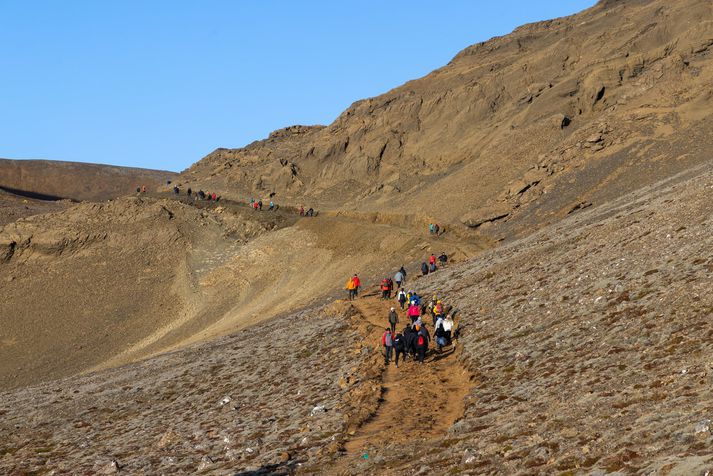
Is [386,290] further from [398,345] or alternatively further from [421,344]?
[421,344]

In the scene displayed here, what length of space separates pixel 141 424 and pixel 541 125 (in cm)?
5663

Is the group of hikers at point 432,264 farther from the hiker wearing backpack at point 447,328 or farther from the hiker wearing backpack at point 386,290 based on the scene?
the hiker wearing backpack at point 447,328

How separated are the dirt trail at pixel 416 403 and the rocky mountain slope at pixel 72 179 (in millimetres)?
150464

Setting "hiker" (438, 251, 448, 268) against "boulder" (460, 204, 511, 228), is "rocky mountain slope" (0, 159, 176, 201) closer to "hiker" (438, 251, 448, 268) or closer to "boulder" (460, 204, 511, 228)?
"boulder" (460, 204, 511, 228)

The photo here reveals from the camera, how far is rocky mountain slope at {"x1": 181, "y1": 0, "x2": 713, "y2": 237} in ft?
215

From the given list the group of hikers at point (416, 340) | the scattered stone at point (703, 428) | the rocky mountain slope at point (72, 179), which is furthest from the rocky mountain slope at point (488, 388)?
the rocky mountain slope at point (72, 179)

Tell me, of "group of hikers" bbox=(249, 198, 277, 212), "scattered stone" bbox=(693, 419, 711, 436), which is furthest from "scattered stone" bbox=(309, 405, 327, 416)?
"group of hikers" bbox=(249, 198, 277, 212)

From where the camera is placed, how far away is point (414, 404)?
87.4 feet

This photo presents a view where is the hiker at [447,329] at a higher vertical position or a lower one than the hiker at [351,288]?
lower

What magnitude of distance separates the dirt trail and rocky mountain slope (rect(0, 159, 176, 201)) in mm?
150464

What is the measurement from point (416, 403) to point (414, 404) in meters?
0.11

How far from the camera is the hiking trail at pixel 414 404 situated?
22812mm

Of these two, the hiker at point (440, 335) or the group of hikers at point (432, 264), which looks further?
the group of hikers at point (432, 264)

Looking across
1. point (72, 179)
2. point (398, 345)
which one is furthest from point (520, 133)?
point (72, 179)
